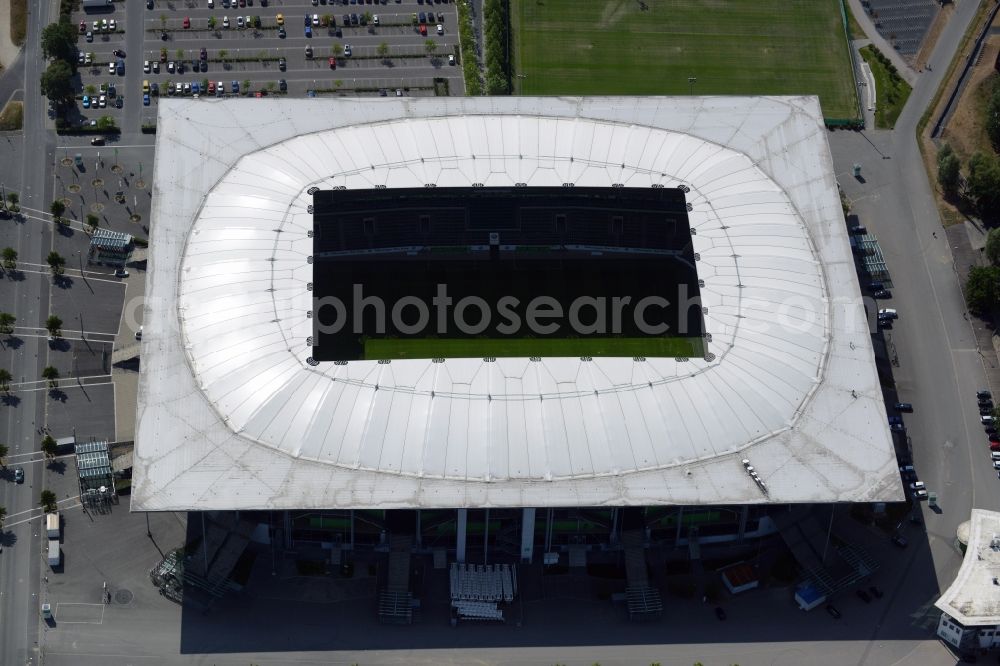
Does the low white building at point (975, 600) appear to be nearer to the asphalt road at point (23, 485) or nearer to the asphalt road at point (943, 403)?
the asphalt road at point (943, 403)

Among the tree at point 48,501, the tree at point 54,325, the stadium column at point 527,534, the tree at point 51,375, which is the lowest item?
the stadium column at point 527,534

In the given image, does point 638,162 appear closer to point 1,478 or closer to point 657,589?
point 657,589

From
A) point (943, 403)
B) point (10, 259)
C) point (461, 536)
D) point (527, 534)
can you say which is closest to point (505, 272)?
point (527, 534)

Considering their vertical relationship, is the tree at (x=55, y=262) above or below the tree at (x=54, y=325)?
above

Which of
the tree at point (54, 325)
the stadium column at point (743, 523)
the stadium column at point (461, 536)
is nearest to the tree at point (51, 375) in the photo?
the tree at point (54, 325)

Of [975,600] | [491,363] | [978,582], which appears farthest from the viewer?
[491,363]

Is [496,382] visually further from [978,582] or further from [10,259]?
[10,259]
